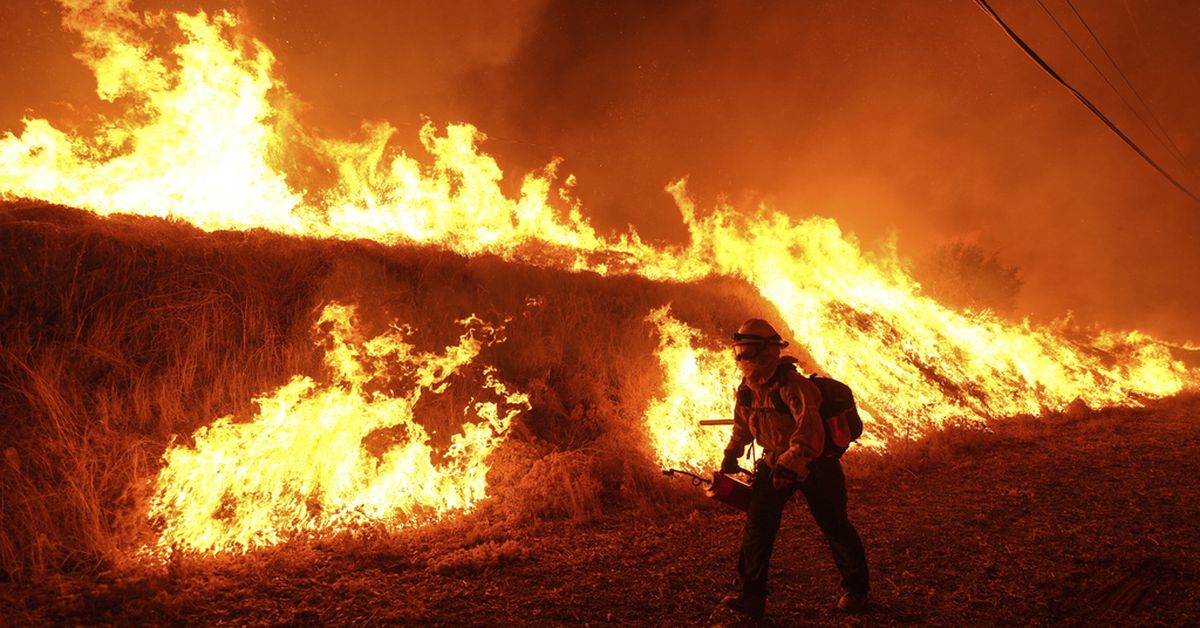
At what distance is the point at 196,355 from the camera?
6.48 meters

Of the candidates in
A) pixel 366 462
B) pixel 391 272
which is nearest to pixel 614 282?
pixel 391 272

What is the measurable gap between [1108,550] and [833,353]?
822cm

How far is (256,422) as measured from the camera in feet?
20.1

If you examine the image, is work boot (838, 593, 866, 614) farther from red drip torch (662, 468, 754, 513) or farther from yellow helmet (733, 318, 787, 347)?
yellow helmet (733, 318, 787, 347)

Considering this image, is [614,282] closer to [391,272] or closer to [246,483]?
[391,272]

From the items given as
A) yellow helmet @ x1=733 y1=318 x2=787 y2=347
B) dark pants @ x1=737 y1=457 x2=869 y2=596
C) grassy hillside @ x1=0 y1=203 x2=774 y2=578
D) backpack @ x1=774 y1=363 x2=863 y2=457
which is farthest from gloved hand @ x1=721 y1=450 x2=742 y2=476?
grassy hillside @ x1=0 y1=203 x2=774 y2=578

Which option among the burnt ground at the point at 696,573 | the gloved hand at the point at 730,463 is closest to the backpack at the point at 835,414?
the gloved hand at the point at 730,463

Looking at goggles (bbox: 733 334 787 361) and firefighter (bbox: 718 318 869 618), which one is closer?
firefighter (bbox: 718 318 869 618)

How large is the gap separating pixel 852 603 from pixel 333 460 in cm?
Answer: 540

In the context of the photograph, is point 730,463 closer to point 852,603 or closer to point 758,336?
point 758,336

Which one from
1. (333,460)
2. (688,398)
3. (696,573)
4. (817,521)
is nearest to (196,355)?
(333,460)

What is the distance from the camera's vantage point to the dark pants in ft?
12.5

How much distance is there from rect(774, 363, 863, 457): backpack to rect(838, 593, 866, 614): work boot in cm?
107

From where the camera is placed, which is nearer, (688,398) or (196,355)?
(196,355)
